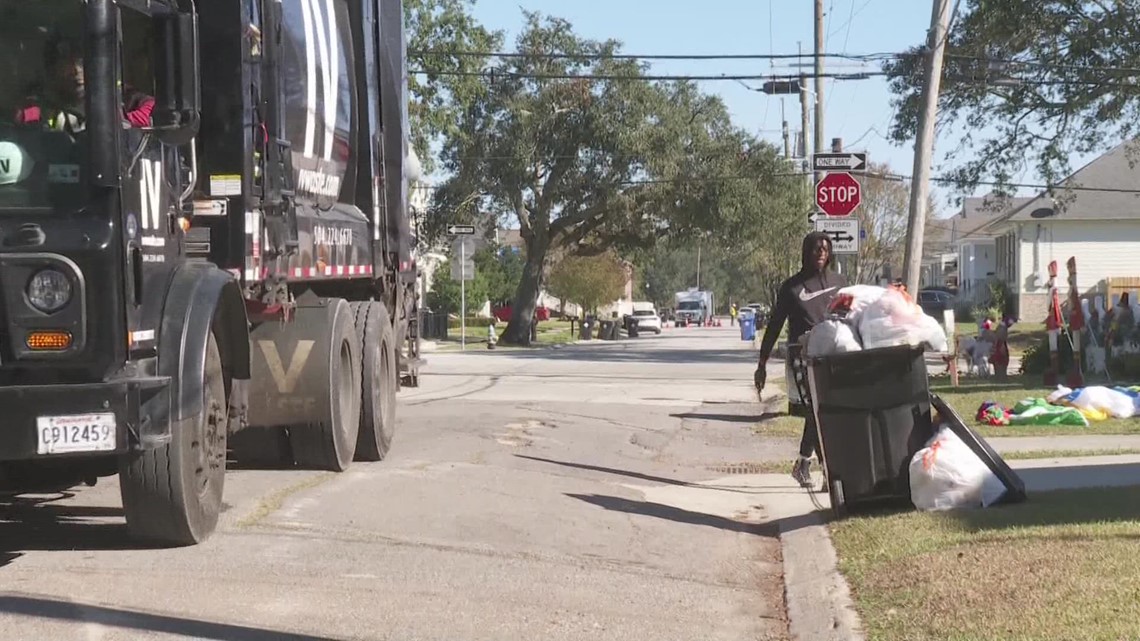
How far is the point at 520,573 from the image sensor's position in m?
7.42

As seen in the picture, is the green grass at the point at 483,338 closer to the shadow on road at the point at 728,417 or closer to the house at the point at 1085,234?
the house at the point at 1085,234

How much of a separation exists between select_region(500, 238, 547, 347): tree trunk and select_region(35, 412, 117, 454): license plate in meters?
44.6

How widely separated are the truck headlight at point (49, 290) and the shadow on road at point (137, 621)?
1.29 metres

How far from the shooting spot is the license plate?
6242 mm

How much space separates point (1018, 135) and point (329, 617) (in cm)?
2850

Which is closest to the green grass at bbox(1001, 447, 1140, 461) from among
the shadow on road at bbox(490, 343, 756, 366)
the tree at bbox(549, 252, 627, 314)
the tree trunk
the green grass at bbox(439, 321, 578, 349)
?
the shadow on road at bbox(490, 343, 756, 366)

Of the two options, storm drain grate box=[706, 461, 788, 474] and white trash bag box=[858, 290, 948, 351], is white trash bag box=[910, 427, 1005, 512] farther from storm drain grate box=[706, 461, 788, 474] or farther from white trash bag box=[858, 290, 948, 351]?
storm drain grate box=[706, 461, 788, 474]

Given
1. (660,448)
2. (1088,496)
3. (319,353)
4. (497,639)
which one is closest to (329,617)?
(497,639)

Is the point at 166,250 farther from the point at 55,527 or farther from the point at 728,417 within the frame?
the point at 728,417

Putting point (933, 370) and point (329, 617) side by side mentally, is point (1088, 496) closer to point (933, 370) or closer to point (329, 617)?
point (329, 617)

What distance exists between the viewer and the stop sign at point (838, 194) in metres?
18.2

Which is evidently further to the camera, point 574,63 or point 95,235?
point 574,63

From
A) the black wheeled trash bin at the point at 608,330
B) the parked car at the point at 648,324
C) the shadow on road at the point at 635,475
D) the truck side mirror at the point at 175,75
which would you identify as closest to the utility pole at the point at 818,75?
the shadow on road at the point at 635,475

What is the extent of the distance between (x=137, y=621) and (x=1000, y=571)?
403 cm
